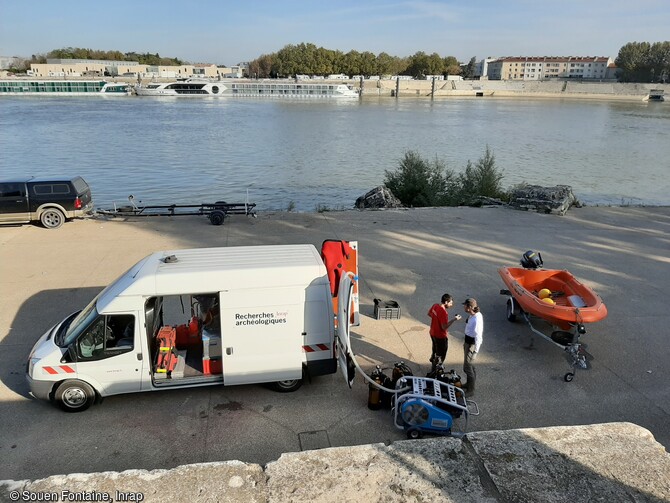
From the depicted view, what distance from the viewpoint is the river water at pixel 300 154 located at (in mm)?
30034

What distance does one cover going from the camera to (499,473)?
4453 millimetres

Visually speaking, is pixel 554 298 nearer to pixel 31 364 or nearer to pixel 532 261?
pixel 532 261

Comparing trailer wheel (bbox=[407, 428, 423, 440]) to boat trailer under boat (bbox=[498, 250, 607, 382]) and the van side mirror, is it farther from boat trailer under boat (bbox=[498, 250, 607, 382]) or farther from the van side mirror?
the van side mirror

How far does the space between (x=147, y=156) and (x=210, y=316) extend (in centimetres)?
3724

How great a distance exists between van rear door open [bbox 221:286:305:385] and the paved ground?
1.68ft

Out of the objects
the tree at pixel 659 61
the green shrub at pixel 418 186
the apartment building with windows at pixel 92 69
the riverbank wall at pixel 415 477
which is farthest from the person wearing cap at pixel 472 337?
the tree at pixel 659 61

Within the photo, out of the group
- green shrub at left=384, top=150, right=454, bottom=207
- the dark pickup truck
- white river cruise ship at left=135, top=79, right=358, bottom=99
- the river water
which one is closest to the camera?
the dark pickup truck

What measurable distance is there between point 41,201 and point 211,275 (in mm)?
12243

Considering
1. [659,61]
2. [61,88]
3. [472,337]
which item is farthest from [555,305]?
[659,61]

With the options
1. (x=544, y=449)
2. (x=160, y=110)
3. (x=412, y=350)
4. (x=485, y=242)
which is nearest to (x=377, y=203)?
(x=485, y=242)

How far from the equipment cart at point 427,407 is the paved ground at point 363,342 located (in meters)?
0.29

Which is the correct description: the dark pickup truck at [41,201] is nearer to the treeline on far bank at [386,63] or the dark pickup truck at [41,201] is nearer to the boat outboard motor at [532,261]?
the boat outboard motor at [532,261]

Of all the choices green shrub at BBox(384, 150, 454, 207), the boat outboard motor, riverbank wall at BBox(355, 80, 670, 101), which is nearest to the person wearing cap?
the boat outboard motor

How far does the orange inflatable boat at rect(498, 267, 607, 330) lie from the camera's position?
26.1 feet
